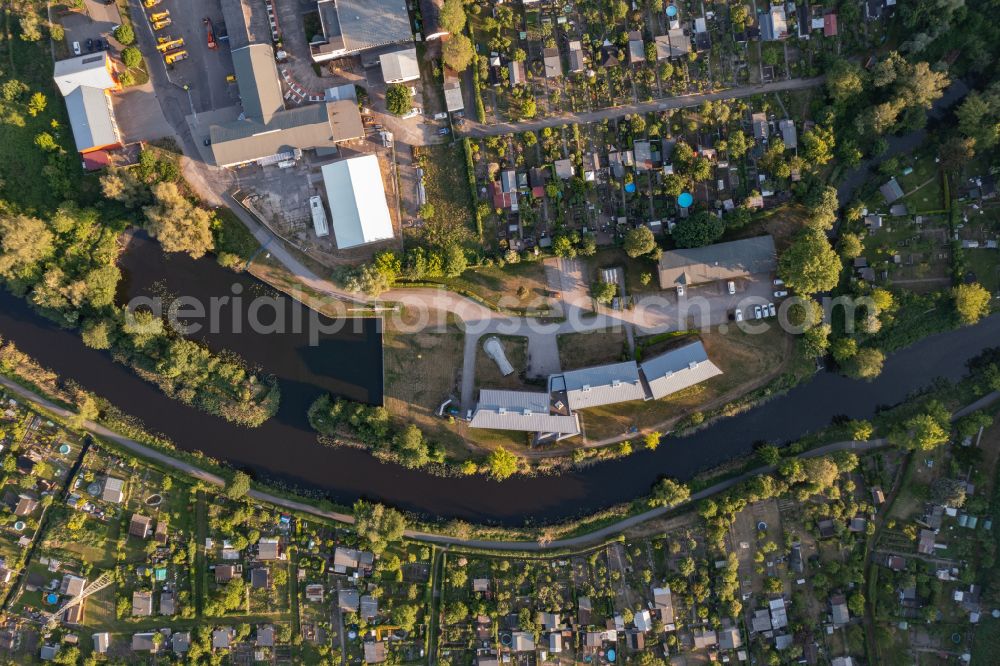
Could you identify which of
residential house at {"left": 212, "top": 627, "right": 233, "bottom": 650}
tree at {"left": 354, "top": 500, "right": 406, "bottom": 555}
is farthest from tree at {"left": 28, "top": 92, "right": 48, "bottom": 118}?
residential house at {"left": 212, "top": 627, "right": 233, "bottom": 650}

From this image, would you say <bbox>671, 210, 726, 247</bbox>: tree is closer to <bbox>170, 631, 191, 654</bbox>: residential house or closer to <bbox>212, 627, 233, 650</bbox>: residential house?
<bbox>212, 627, 233, 650</bbox>: residential house

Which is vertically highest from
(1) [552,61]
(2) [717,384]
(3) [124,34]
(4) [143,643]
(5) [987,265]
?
(3) [124,34]

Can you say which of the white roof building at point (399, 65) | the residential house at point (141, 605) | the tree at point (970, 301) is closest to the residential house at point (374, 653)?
the residential house at point (141, 605)

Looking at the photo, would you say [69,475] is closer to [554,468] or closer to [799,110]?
[554,468]

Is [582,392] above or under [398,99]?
under

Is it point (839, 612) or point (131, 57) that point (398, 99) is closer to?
point (131, 57)

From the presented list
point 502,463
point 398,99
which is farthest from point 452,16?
point 502,463

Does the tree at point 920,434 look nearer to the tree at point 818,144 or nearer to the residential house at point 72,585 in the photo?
the tree at point 818,144
